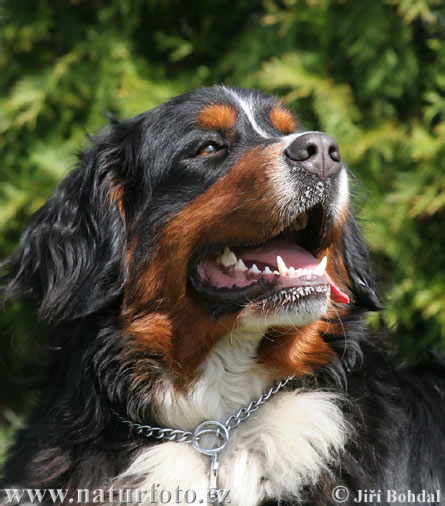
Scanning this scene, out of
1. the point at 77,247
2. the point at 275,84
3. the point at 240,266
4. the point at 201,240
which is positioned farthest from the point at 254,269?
the point at 275,84

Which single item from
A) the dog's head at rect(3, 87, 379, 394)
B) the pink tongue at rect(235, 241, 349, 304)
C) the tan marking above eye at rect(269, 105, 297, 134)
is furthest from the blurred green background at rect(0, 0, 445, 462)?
the pink tongue at rect(235, 241, 349, 304)

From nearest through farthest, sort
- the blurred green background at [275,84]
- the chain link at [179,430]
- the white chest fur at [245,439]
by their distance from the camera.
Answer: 1. the white chest fur at [245,439]
2. the chain link at [179,430]
3. the blurred green background at [275,84]

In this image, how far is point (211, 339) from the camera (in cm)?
265

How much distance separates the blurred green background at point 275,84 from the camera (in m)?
4.25

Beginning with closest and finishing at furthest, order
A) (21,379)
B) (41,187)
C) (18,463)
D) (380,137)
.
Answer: (18,463) < (21,379) < (380,137) < (41,187)

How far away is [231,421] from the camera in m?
2.63

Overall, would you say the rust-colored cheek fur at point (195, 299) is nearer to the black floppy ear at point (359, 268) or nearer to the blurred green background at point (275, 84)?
the black floppy ear at point (359, 268)

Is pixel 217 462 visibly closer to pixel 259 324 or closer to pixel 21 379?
pixel 259 324

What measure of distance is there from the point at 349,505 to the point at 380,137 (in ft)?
8.09

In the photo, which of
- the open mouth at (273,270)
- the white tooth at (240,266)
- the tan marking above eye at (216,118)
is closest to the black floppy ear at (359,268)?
the open mouth at (273,270)

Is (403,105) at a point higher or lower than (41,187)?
lower

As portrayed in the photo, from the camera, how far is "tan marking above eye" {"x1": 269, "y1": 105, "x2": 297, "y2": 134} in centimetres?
301

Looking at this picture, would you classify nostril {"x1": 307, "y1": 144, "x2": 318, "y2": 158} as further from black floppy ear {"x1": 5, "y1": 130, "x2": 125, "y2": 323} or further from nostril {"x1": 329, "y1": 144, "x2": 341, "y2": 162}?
black floppy ear {"x1": 5, "y1": 130, "x2": 125, "y2": 323}

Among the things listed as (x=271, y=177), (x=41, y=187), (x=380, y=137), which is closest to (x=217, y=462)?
(x=271, y=177)
